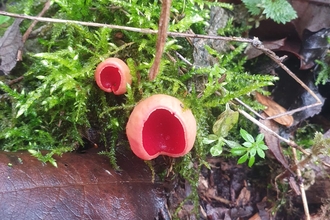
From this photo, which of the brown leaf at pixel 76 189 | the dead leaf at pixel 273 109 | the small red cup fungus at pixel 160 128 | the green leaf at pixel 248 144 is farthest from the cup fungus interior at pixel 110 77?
the dead leaf at pixel 273 109

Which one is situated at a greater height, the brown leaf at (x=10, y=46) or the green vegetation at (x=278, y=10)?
the green vegetation at (x=278, y=10)

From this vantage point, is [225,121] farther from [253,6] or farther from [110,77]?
[253,6]

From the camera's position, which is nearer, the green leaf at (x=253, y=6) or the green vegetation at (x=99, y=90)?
the green vegetation at (x=99, y=90)

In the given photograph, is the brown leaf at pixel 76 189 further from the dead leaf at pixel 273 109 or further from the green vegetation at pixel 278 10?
the green vegetation at pixel 278 10

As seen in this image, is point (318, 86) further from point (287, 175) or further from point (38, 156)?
point (38, 156)

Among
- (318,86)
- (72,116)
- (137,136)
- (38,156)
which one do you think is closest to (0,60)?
(72,116)
